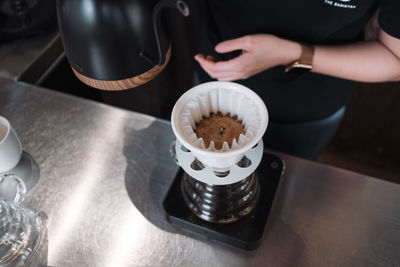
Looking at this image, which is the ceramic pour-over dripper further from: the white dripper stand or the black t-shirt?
the black t-shirt

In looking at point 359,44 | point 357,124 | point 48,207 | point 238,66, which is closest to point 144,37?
point 238,66

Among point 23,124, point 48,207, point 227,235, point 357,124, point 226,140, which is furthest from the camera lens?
point 357,124

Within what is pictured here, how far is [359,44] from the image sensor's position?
104 centimetres

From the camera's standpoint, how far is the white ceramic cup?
3.08 ft

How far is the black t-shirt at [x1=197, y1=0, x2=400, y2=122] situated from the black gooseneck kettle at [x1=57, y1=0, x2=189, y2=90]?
0.49m

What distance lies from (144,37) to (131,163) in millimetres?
503

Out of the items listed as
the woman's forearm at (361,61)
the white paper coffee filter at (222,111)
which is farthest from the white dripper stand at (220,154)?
the woman's forearm at (361,61)

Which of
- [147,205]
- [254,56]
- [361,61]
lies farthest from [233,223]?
[361,61]

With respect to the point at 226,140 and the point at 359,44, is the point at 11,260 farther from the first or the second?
the point at 359,44

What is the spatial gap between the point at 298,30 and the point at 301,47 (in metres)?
0.06

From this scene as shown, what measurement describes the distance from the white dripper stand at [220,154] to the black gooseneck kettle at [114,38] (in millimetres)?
131

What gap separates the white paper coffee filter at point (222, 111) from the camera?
679 millimetres

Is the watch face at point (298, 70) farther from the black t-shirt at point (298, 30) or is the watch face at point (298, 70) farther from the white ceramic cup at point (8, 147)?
the white ceramic cup at point (8, 147)

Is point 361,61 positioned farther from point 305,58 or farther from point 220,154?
point 220,154
